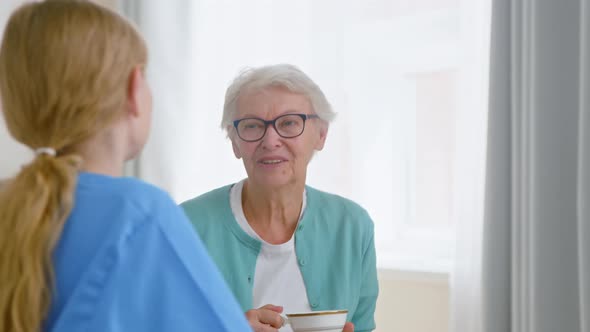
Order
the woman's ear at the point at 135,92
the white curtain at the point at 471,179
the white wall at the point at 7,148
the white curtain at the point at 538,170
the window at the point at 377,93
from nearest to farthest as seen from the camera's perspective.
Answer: the woman's ear at the point at 135,92 → the white curtain at the point at 538,170 → the white curtain at the point at 471,179 → the window at the point at 377,93 → the white wall at the point at 7,148

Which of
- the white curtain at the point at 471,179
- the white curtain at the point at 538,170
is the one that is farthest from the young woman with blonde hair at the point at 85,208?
the white curtain at the point at 471,179

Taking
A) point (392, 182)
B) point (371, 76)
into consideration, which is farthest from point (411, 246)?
point (371, 76)

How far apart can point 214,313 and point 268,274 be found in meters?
0.88

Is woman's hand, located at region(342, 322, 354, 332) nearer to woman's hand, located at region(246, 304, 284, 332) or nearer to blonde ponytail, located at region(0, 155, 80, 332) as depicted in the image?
woman's hand, located at region(246, 304, 284, 332)

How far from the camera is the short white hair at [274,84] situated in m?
1.81

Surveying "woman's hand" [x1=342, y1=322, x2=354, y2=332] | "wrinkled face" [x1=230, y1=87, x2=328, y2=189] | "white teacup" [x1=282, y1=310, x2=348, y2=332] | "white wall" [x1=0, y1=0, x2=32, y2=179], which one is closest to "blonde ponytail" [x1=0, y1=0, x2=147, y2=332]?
"white teacup" [x1=282, y1=310, x2=348, y2=332]

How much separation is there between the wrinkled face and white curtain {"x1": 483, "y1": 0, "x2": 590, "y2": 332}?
62 centimetres

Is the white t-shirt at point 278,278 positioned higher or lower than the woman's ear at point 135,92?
lower

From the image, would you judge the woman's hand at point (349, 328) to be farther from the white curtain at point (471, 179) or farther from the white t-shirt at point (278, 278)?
the white curtain at point (471, 179)

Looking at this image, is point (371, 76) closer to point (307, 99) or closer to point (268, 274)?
point (307, 99)

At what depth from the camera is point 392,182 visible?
9.45 ft

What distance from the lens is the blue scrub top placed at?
80 cm

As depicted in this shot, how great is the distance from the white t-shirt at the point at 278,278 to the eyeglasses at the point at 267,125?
23 centimetres

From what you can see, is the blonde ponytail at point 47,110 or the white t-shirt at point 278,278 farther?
the white t-shirt at point 278,278
